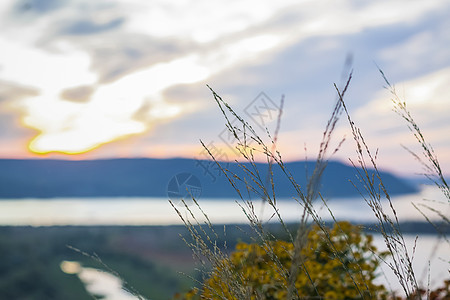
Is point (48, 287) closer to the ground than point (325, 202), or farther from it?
closer to the ground

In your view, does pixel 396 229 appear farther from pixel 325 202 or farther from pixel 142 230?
pixel 142 230

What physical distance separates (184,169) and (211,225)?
1.88 m

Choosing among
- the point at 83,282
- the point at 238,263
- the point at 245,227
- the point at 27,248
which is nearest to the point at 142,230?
the point at 27,248

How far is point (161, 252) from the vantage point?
26.6 ft

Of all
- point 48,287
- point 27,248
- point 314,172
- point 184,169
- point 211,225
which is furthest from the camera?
point 27,248

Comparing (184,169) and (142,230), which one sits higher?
(184,169)

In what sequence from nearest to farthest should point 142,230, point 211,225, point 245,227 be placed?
point 211,225
point 245,227
point 142,230

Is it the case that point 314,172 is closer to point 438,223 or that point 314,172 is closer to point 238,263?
point 438,223

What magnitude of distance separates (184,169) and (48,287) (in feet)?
13.3

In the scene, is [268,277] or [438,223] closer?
[438,223]

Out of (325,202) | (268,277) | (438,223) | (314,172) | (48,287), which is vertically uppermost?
(314,172)

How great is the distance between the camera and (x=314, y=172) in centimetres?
135

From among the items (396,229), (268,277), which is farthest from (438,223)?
(268,277)

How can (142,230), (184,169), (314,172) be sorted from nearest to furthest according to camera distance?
1. (314,172)
2. (184,169)
3. (142,230)
